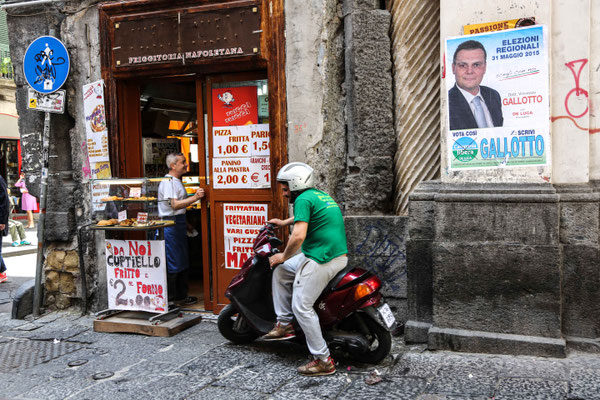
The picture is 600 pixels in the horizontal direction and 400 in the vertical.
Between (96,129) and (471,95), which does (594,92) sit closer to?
(471,95)

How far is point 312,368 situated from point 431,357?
1.00 metres

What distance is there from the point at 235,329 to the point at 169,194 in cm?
206

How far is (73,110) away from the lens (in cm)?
674

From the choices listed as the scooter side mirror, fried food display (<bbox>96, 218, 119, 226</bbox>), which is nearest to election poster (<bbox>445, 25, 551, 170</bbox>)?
the scooter side mirror

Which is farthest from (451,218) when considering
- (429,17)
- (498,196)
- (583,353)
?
(429,17)

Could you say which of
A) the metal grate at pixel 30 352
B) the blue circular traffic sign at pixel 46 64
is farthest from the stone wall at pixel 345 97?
the metal grate at pixel 30 352

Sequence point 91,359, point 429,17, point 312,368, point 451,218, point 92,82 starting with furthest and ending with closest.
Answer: point 92,82, point 429,17, point 91,359, point 451,218, point 312,368

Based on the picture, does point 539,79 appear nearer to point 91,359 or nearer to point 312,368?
point 312,368

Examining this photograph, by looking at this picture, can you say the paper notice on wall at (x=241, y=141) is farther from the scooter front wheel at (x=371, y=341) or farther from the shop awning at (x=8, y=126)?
the shop awning at (x=8, y=126)

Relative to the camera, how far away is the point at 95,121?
6.57 m

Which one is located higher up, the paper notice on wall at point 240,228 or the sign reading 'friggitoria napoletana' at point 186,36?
the sign reading 'friggitoria napoletana' at point 186,36

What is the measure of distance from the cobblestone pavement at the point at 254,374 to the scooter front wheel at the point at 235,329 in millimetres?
93

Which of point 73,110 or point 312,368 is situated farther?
point 73,110

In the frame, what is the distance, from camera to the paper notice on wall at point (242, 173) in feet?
19.8
